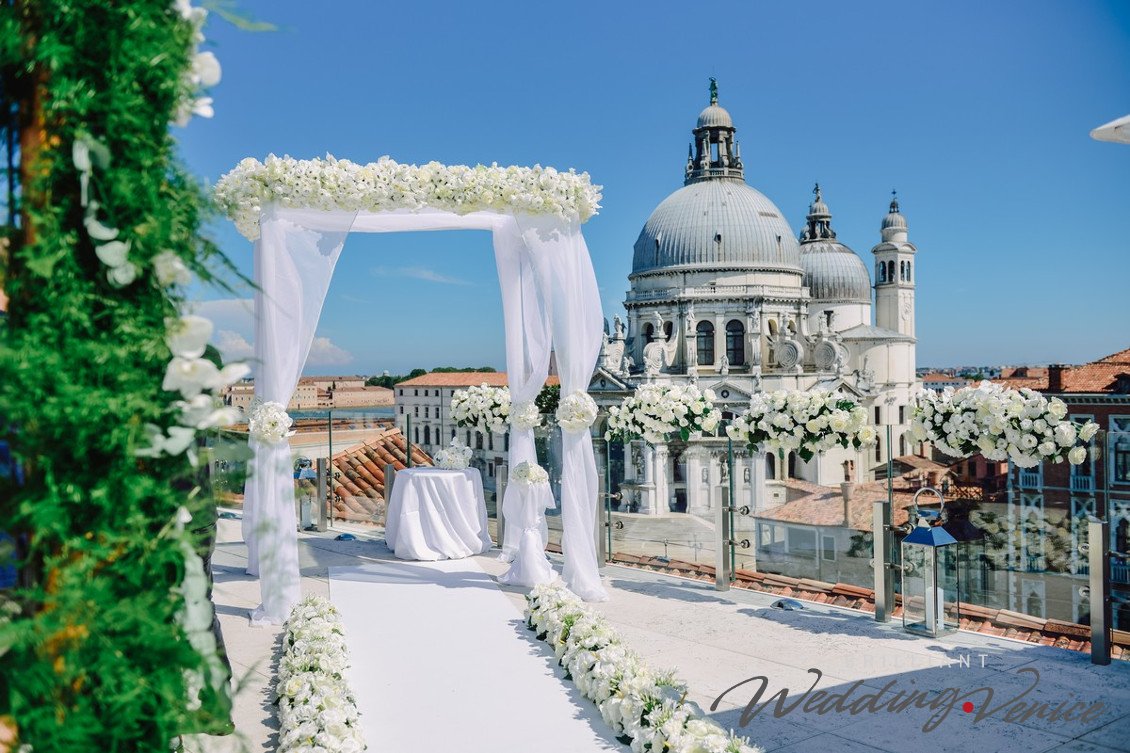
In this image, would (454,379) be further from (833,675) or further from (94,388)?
(94,388)

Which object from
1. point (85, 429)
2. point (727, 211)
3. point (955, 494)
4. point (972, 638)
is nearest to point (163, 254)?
point (85, 429)

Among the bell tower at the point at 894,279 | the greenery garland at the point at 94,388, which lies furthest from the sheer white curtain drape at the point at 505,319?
the bell tower at the point at 894,279

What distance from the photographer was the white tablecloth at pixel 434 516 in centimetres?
1012

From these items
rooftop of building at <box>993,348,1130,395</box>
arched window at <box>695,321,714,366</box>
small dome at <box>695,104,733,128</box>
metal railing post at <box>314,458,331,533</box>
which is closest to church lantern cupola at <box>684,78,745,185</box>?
small dome at <box>695,104,733,128</box>

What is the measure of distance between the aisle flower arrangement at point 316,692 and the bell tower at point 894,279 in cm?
7997

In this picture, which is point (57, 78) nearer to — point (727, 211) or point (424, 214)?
point (424, 214)

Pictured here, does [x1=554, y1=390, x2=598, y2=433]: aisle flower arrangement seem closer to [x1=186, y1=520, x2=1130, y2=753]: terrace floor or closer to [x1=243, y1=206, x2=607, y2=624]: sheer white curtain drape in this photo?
[x1=243, y1=206, x2=607, y2=624]: sheer white curtain drape

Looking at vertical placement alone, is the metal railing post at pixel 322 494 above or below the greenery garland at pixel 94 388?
below

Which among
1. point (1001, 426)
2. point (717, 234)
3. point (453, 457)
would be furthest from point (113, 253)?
point (717, 234)

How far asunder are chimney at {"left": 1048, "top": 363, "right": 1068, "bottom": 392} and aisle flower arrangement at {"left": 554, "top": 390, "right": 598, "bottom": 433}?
1969 centimetres

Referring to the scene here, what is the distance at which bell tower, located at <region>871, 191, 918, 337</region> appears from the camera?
80000 mm

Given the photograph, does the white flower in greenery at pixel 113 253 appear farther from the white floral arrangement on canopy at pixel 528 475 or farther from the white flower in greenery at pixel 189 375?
the white floral arrangement on canopy at pixel 528 475

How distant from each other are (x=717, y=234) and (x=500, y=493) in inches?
2008

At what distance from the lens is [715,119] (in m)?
65.9
